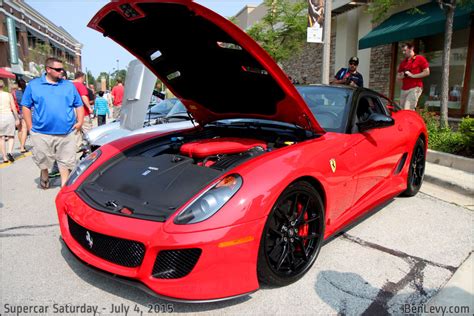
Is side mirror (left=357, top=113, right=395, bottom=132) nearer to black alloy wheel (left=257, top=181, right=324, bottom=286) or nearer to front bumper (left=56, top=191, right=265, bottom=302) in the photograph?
black alloy wheel (left=257, top=181, right=324, bottom=286)

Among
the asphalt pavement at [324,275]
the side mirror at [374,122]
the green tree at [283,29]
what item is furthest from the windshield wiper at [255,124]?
the green tree at [283,29]

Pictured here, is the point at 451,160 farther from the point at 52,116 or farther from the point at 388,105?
the point at 52,116

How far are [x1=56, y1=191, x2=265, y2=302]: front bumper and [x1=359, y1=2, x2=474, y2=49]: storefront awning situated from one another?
7.06 m

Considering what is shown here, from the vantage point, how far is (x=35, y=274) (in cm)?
261

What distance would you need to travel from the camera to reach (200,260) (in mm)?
1958

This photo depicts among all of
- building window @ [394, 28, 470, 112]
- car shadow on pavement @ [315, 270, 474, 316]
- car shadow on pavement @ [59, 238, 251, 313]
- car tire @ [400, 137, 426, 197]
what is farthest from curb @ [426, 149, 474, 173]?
car shadow on pavement @ [59, 238, 251, 313]

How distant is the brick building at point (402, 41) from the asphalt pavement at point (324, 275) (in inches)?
225

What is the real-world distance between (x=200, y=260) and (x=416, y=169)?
134 inches

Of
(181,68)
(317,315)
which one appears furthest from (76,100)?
(317,315)

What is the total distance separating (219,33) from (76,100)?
2.87 m

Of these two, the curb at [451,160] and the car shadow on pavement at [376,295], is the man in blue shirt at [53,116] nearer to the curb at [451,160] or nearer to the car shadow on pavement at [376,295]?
the car shadow on pavement at [376,295]

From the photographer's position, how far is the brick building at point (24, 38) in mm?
35688

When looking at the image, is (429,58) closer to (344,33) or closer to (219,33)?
(344,33)

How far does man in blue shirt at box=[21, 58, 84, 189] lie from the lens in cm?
442
